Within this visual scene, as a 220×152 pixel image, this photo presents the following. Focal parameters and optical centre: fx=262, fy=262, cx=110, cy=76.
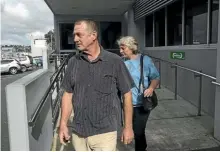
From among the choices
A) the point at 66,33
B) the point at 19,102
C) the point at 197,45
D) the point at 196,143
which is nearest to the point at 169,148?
the point at 196,143

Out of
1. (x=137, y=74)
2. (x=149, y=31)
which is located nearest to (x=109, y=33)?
(x=149, y=31)

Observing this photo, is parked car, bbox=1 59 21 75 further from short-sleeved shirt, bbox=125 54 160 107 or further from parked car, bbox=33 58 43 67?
short-sleeved shirt, bbox=125 54 160 107

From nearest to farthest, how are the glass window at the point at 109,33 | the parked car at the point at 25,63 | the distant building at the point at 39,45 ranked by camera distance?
the distant building at the point at 39,45 → the glass window at the point at 109,33 → the parked car at the point at 25,63

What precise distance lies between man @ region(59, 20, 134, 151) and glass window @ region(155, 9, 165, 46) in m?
6.64

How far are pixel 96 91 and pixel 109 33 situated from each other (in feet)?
46.3

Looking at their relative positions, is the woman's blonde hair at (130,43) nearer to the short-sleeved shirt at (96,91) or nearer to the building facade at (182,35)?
the short-sleeved shirt at (96,91)

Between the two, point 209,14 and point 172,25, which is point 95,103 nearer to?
point 209,14

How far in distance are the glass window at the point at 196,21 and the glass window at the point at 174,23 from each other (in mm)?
435

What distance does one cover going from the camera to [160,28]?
877 cm

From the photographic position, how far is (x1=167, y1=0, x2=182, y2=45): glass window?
280 inches

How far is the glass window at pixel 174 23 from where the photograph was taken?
23.4 ft

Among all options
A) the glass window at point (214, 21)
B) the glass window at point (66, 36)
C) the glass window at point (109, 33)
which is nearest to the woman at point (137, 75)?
the glass window at point (214, 21)

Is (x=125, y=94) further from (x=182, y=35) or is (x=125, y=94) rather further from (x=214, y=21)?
(x=182, y=35)

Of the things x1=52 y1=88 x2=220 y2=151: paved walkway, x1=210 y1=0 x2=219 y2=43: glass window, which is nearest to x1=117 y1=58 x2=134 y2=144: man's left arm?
x1=52 y1=88 x2=220 y2=151: paved walkway
